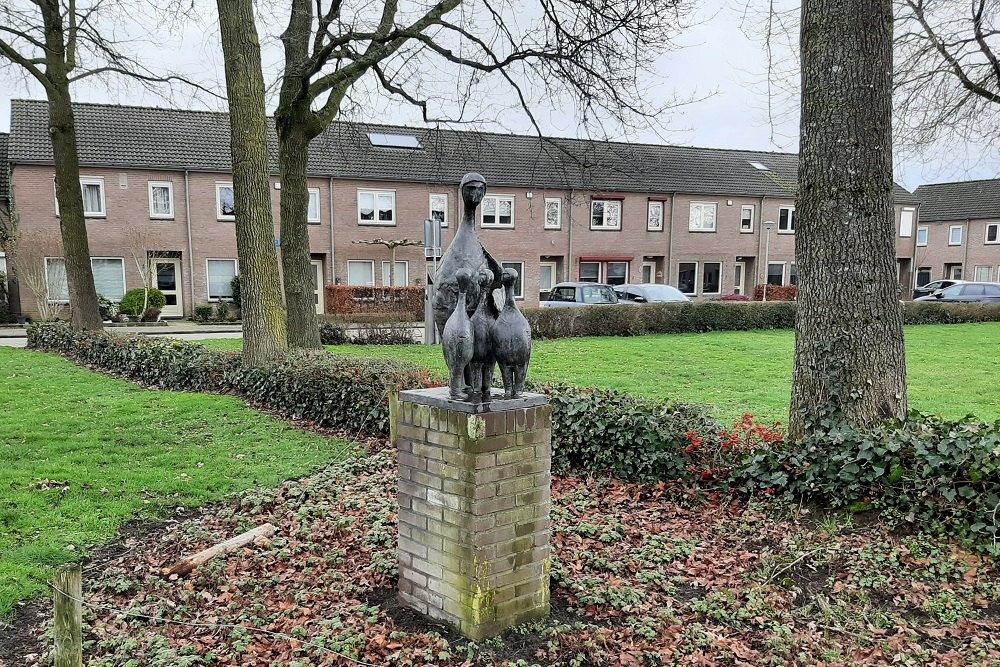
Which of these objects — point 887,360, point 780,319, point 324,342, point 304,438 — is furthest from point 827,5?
point 780,319

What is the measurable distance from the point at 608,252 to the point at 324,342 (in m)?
18.6

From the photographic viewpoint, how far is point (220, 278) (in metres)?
27.2

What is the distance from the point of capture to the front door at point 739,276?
117 ft

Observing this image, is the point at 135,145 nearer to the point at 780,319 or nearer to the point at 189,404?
the point at 189,404

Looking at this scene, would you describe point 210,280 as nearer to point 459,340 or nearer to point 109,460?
point 109,460

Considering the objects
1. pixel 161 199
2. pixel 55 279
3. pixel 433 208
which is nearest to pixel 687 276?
pixel 433 208

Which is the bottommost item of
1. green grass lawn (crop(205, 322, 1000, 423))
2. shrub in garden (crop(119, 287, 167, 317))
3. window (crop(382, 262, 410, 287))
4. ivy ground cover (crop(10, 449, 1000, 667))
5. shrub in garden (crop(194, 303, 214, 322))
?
ivy ground cover (crop(10, 449, 1000, 667))

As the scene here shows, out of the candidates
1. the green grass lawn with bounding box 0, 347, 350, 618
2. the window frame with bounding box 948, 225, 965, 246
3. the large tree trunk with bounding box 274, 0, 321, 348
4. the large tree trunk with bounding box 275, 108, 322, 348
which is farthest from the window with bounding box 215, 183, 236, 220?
the window frame with bounding box 948, 225, 965, 246

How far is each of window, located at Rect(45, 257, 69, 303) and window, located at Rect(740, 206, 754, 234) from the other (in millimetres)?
30603

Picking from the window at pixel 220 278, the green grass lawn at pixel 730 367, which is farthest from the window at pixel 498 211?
the green grass lawn at pixel 730 367

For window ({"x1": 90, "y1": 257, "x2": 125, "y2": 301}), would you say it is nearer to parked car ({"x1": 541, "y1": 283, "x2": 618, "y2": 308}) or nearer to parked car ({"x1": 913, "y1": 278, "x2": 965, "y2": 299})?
parked car ({"x1": 541, "y1": 283, "x2": 618, "y2": 308})

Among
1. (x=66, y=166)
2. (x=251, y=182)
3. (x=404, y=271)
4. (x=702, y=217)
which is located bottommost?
(x=404, y=271)

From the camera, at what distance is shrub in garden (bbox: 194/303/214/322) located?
2608 centimetres

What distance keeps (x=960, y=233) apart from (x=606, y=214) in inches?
1072
